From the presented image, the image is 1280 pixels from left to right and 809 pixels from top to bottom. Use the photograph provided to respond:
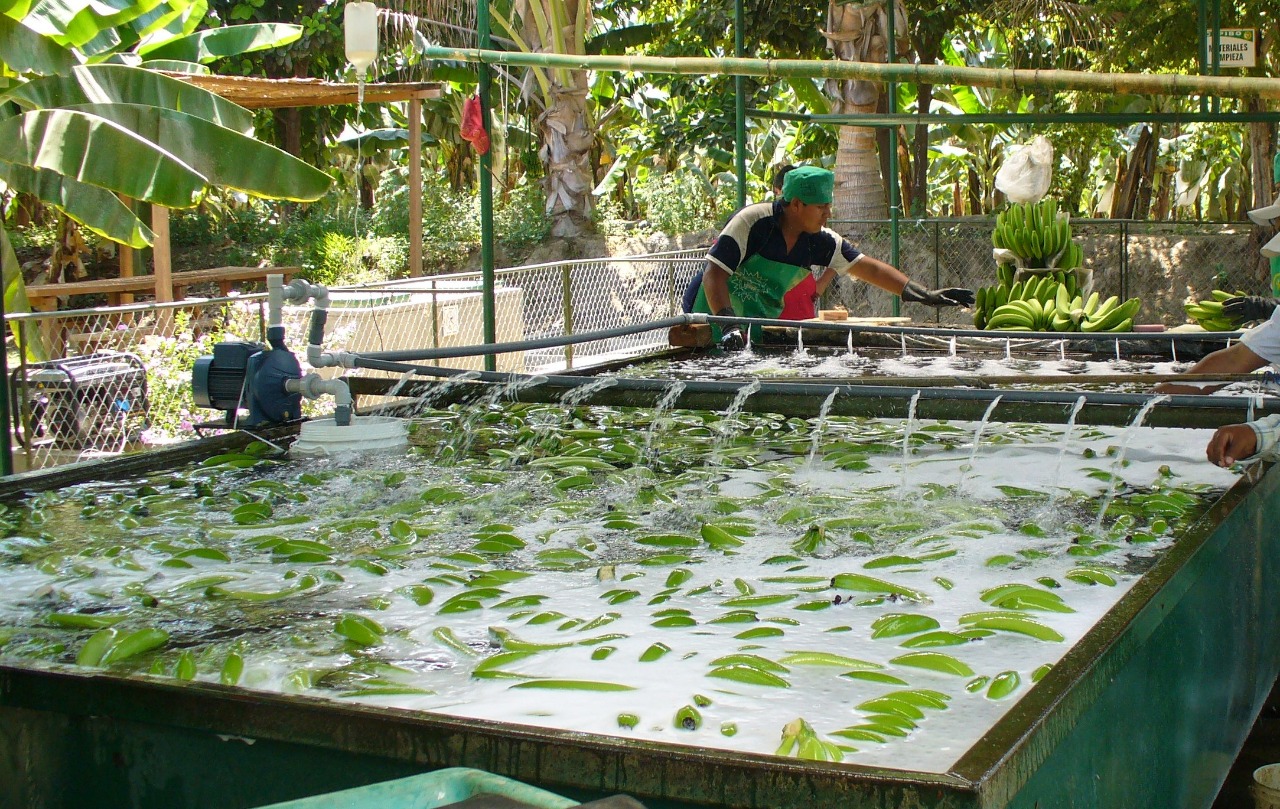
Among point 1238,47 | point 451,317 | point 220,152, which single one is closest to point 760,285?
point 220,152

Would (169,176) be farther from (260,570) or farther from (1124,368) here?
(1124,368)

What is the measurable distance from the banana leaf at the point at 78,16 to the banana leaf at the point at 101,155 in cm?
141

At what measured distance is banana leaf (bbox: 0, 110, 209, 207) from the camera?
6.92 m

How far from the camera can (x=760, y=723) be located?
6.17 ft

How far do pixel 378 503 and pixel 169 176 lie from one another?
4.26m

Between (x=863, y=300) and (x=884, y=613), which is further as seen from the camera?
(x=863, y=300)

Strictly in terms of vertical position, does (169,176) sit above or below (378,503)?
above

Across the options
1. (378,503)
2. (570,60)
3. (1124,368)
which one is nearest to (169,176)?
(570,60)

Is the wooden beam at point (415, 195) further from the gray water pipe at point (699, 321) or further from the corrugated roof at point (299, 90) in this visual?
the gray water pipe at point (699, 321)

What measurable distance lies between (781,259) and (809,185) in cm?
55

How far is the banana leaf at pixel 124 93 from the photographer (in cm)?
810

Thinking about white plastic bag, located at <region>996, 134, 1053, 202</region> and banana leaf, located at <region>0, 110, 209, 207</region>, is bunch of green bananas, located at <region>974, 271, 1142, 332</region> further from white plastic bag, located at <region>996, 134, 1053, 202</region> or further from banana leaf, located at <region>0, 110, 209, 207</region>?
banana leaf, located at <region>0, 110, 209, 207</region>

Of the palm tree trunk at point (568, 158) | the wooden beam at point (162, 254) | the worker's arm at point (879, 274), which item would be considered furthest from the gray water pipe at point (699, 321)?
the palm tree trunk at point (568, 158)

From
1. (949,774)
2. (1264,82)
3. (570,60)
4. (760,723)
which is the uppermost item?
(570,60)
